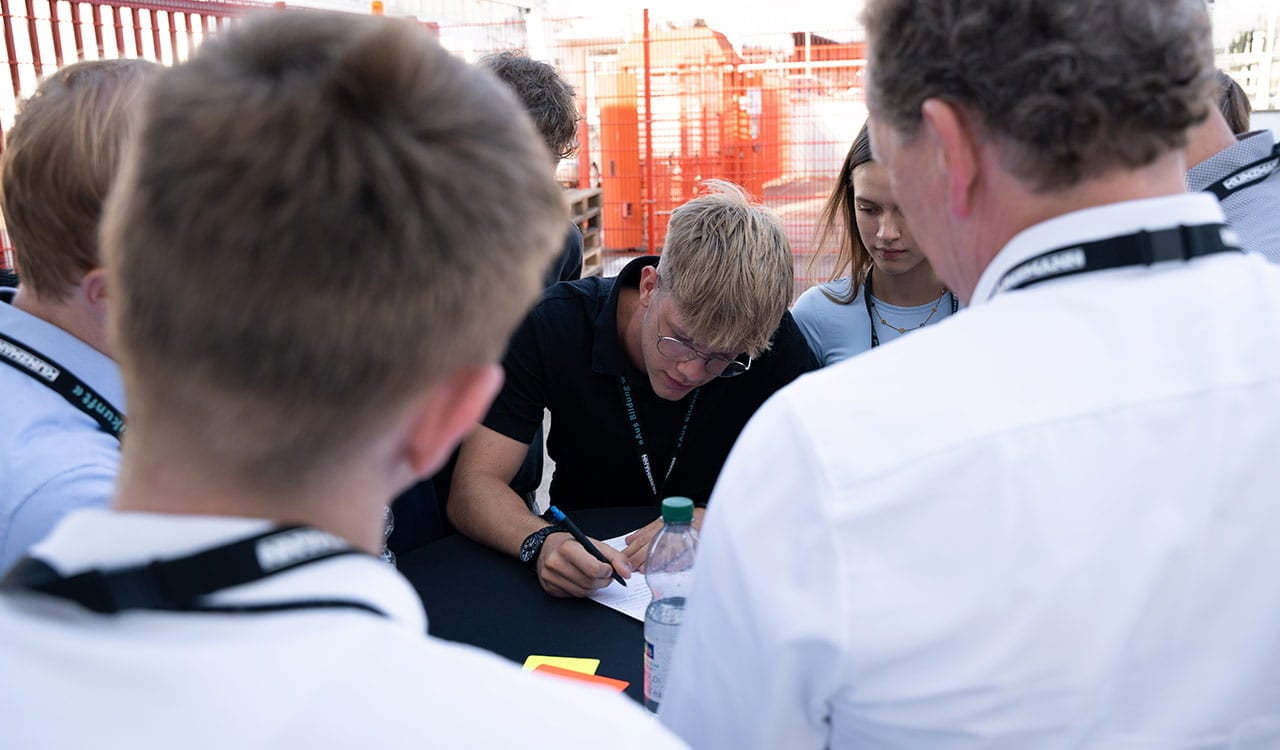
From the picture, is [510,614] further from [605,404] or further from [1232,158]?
[1232,158]

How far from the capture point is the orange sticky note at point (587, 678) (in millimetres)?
1693

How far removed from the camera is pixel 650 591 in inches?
81.5

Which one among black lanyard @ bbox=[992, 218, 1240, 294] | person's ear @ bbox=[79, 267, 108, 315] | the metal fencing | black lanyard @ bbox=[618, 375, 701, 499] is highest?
the metal fencing

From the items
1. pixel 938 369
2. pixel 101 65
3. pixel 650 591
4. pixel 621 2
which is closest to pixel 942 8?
pixel 938 369

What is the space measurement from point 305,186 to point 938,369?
62 cm

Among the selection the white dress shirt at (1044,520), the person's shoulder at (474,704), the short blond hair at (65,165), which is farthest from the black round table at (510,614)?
the person's shoulder at (474,704)

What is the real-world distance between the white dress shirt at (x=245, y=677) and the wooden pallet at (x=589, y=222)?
Answer: 7205 mm

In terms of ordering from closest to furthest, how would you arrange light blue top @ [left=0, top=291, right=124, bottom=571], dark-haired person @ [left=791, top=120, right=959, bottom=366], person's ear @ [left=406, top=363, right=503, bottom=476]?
person's ear @ [left=406, top=363, right=503, bottom=476]
light blue top @ [left=0, top=291, right=124, bottom=571]
dark-haired person @ [left=791, top=120, right=959, bottom=366]

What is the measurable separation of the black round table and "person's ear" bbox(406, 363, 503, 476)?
3.53ft

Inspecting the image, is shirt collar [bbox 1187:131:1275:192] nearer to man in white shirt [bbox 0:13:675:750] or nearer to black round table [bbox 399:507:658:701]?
black round table [bbox 399:507:658:701]

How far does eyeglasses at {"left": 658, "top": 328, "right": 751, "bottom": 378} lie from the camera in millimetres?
2406

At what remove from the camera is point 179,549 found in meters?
0.61

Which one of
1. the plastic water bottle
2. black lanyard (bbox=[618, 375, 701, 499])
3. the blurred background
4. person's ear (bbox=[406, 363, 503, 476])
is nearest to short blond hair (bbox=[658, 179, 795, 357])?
black lanyard (bbox=[618, 375, 701, 499])

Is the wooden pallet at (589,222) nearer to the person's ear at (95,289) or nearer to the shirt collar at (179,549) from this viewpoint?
the person's ear at (95,289)
